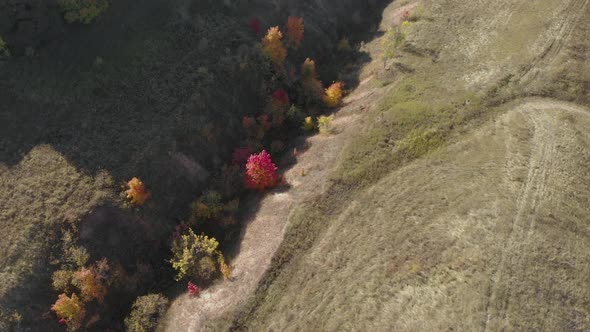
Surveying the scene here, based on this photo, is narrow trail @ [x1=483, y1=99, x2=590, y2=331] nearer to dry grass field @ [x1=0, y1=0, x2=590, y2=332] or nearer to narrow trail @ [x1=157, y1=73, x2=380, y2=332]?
dry grass field @ [x1=0, y1=0, x2=590, y2=332]

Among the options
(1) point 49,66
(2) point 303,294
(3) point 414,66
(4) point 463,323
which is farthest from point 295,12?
(4) point 463,323

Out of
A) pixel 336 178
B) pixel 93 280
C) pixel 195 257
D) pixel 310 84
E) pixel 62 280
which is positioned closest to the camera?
pixel 62 280

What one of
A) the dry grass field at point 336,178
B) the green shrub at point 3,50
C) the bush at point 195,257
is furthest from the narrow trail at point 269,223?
the green shrub at point 3,50

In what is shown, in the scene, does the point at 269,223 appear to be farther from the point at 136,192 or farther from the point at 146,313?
the point at 146,313

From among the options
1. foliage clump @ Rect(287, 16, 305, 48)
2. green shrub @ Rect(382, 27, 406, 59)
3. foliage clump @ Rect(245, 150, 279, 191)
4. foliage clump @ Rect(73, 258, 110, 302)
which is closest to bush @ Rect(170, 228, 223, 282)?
foliage clump @ Rect(73, 258, 110, 302)

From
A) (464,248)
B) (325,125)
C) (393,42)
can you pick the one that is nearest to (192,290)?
(325,125)

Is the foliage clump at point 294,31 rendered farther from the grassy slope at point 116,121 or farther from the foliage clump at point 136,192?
the foliage clump at point 136,192
